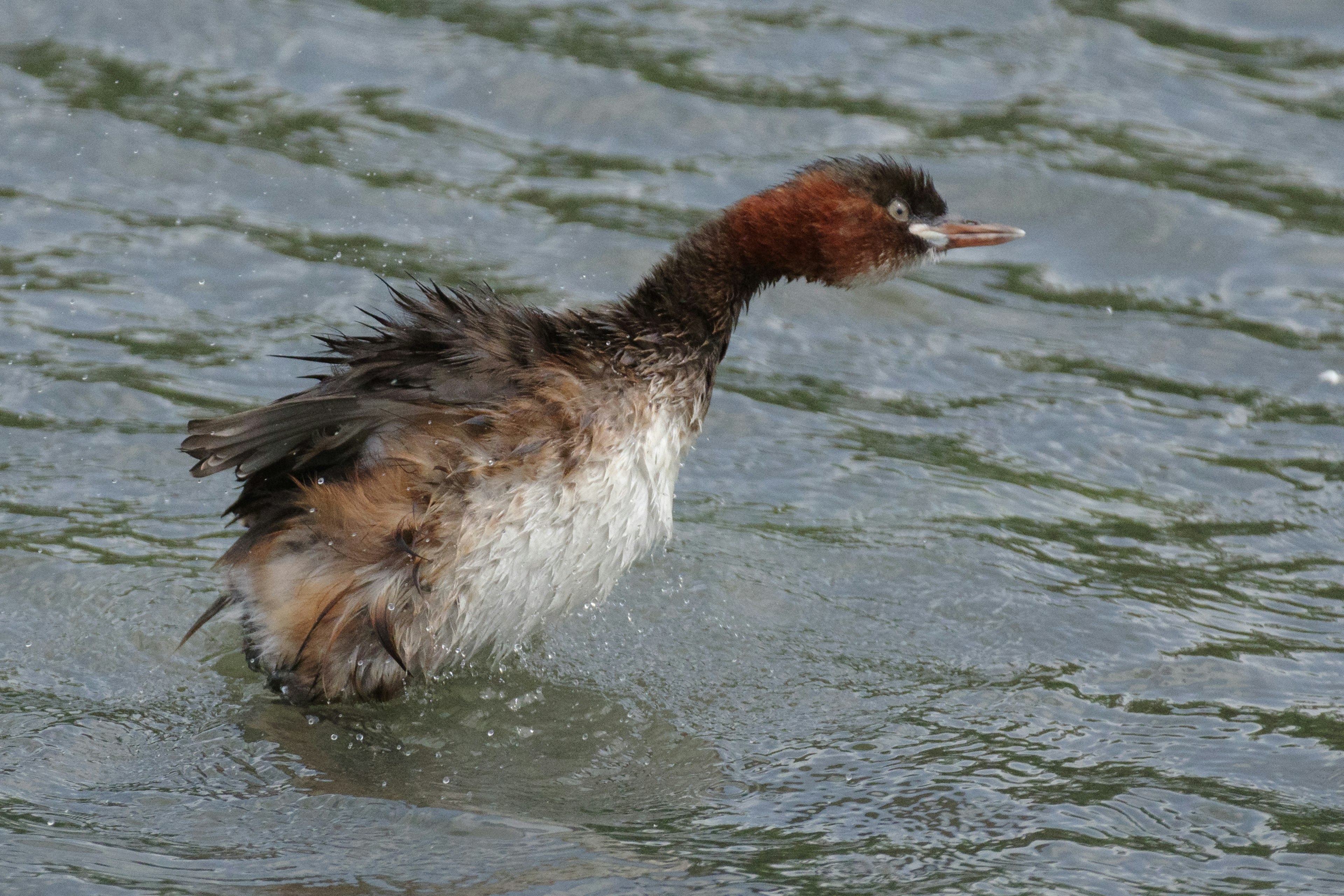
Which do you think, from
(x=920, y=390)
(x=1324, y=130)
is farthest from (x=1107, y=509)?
(x=1324, y=130)

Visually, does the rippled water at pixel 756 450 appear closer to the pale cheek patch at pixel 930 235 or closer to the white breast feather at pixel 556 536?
the white breast feather at pixel 556 536

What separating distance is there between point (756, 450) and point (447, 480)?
2.51 m

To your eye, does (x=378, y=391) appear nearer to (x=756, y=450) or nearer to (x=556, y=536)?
(x=556, y=536)

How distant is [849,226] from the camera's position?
5957 mm

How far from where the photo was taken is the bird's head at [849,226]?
19.3 ft

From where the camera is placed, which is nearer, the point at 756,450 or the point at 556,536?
the point at 556,536

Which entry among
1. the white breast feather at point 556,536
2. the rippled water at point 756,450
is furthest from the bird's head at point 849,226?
the rippled water at point 756,450

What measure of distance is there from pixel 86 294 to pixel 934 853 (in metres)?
5.27

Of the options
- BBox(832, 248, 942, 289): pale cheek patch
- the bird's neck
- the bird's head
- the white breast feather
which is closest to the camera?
the white breast feather

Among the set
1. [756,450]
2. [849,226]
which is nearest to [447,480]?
[849,226]

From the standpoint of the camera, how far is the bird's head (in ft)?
19.3

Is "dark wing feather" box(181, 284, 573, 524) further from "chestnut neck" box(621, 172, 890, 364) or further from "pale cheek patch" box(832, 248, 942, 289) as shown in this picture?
"pale cheek patch" box(832, 248, 942, 289)

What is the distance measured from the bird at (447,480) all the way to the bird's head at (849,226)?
42cm

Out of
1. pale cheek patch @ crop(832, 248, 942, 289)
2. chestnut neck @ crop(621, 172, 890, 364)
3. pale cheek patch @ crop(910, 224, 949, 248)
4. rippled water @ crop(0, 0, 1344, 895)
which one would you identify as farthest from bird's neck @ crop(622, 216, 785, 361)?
rippled water @ crop(0, 0, 1344, 895)
